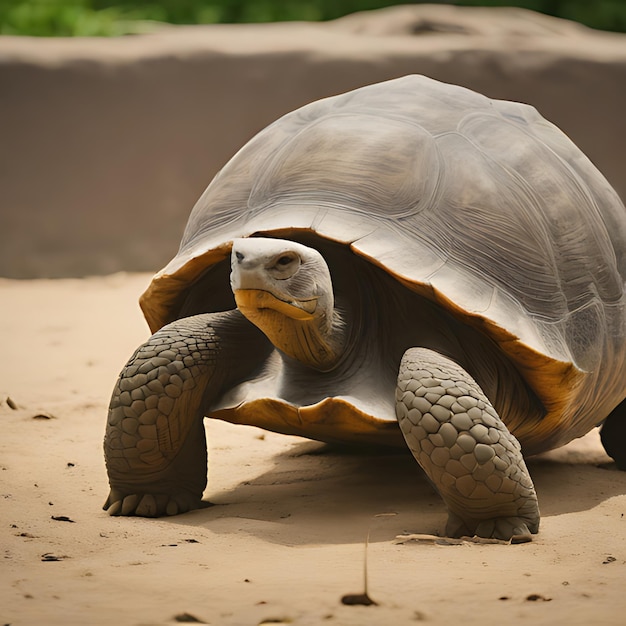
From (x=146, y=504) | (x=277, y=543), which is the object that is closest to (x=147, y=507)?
(x=146, y=504)

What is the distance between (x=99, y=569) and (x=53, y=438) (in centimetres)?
208

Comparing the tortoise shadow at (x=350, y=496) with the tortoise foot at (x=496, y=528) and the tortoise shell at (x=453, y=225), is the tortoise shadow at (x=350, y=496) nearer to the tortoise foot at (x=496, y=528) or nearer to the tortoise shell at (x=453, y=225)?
the tortoise foot at (x=496, y=528)

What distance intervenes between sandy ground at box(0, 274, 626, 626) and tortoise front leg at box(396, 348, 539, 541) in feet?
0.46

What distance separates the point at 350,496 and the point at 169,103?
7067mm

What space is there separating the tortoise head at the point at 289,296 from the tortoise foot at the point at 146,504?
0.65 m

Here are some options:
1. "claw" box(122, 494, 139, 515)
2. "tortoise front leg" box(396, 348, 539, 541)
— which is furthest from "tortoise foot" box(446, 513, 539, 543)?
"claw" box(122, 494, 139, 515)

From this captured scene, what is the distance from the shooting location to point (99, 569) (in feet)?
8.12

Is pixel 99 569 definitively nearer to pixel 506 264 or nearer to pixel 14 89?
pixel 506 264

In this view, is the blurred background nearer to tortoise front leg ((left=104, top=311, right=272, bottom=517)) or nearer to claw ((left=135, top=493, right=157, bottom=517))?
tortoise front leg ((left=104, top=311, right=272, bottom=517))

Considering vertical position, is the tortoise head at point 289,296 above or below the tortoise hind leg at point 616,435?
above

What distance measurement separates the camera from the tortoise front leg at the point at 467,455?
2914mm

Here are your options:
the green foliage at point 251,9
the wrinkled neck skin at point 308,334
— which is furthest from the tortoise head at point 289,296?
the green foliage at point 251,9

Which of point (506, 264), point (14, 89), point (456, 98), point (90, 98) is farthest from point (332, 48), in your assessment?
point (506, 264)

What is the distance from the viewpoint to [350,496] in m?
3.70
